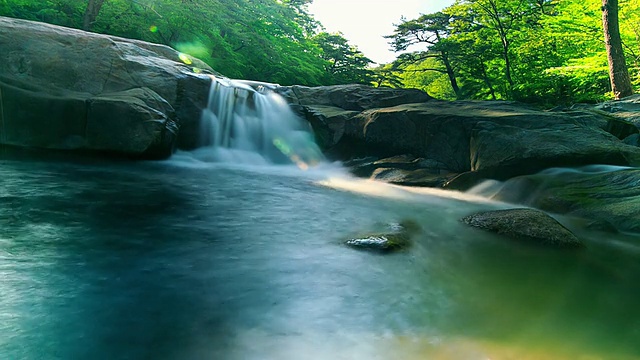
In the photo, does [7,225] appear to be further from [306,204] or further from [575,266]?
[575,266]

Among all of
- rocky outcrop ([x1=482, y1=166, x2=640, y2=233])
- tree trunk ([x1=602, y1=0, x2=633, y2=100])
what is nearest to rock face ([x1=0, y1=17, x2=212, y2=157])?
rocky outcrop ([x1=482, y1=166, x2=640, y2=233])

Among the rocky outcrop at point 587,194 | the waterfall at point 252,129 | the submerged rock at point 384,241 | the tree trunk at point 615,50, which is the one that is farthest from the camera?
the tree trunk at point 615,50

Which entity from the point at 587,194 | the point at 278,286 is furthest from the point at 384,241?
the point at 587,194

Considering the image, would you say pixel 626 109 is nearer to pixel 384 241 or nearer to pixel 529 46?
pixel 529 46

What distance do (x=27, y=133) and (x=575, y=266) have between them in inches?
412

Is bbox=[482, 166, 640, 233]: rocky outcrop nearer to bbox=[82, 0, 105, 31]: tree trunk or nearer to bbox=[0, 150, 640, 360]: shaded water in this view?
bbox=[0, 150, 640, 360]: shaded water

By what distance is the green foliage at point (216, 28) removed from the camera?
16.5 m

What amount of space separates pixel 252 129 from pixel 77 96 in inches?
195

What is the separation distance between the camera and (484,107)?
1055 cm

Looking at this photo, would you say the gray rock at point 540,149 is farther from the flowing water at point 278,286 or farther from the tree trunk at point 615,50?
the tree trunk at point 615,50

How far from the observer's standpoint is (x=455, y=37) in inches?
841

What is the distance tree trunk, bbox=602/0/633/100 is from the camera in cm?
1230

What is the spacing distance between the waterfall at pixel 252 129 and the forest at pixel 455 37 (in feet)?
23.9

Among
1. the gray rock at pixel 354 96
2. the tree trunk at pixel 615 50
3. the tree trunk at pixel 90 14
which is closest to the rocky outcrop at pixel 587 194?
the gray rock at pixel 354 96
